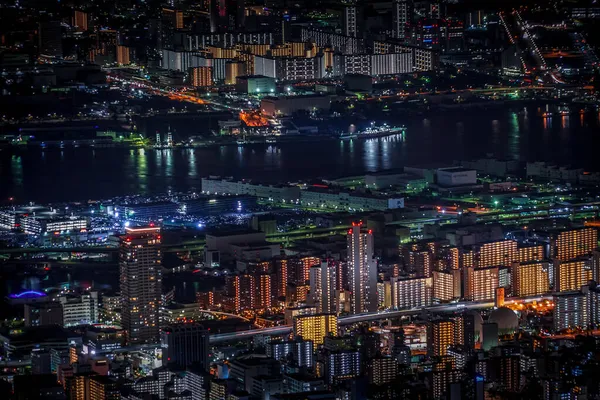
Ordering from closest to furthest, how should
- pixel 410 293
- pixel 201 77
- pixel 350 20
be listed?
pixel 410 293 < pixel 201 77 < pixel 350 20

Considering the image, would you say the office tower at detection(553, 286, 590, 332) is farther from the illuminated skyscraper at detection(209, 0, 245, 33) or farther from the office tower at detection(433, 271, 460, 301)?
the illuminated skyscraper at detection(209, 0, 245, 33)

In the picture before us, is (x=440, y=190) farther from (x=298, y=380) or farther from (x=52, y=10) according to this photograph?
(x=52, y=10)

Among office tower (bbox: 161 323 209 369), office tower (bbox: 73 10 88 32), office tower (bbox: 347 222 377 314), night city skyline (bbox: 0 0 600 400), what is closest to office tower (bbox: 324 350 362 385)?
night city skyline (bbox: 0 0 600 400)

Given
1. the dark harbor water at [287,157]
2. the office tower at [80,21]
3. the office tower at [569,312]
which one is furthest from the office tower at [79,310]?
the office tower at [80,21]

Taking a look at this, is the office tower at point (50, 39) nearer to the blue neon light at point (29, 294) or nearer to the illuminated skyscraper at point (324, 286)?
the blue neon light at point (29, 294)

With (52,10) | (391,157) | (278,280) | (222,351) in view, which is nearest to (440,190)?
(391,157)

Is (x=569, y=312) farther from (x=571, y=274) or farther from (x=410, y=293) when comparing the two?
(x=410, y=293)

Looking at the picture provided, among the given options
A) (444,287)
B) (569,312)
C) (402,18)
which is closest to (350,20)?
(402,18)
